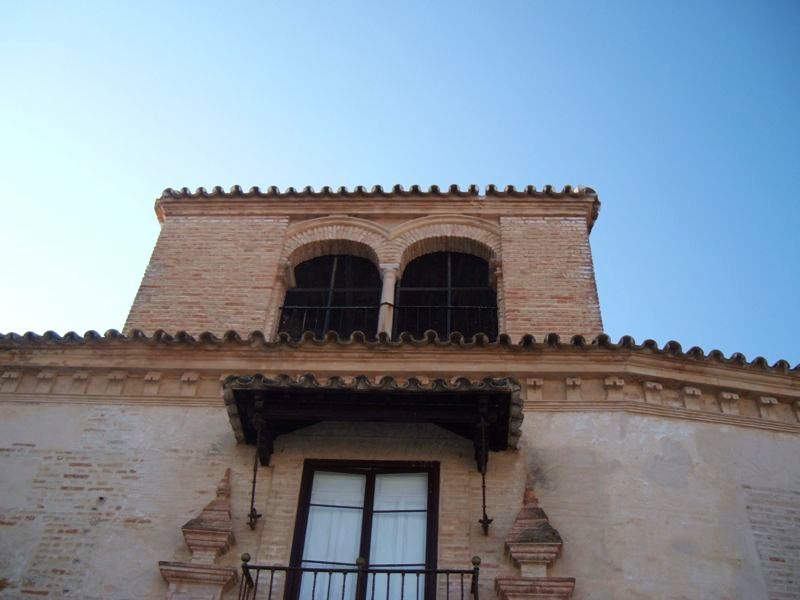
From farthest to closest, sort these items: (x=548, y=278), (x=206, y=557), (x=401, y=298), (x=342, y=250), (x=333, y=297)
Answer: (x=342, y=250), (x=333, y=297), (x=401, y=298), (x=548, y=278), (x=206, y=557)

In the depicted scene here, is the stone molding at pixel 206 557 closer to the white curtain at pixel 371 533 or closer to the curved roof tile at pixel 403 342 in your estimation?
the white curtain at pixel 371 533

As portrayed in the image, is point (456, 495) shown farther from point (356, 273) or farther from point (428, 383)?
point (356, 273)

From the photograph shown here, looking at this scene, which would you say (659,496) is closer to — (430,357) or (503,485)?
(503,485)

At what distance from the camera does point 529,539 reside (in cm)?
782

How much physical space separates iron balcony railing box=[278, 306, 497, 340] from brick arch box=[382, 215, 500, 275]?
86 centimetres

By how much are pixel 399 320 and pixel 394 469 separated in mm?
3204

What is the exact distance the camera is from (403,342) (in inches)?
372

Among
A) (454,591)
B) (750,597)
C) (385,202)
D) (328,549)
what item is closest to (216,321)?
(385,202)

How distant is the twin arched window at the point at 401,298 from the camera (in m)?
11.6

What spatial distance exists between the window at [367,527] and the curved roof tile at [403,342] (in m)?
1.35

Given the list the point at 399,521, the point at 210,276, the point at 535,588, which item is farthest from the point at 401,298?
the point at 535,588

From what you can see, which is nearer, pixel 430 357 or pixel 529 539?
pixel 529 539

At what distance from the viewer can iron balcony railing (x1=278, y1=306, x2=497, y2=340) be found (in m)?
11.5

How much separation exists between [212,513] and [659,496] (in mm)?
3733
